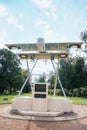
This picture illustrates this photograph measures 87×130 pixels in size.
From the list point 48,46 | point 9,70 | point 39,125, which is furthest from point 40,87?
point 9,70

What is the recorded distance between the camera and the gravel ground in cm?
941

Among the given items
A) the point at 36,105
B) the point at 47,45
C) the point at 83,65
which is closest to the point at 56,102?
the point at 36,105

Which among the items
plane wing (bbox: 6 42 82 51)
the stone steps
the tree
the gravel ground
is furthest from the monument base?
the tree

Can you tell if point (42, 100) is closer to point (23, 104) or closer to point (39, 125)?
point (23, 104)

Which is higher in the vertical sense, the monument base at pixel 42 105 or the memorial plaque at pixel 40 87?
the memorial plaque at pixel 40 87

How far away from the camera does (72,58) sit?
43469 millimetres

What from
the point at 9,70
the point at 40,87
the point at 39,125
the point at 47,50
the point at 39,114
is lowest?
the point at 9,70

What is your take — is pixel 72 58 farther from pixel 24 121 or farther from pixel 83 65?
pixel 24 121

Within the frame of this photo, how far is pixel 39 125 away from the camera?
9.84 meters

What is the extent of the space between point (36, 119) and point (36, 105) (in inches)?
84.6

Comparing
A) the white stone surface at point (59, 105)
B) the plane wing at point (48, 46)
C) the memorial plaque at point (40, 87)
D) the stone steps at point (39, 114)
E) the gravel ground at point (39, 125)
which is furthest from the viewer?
the plane wing at point (48, 46)

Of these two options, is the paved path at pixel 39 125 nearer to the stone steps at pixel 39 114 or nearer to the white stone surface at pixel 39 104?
the stone steps at pixel 39 114

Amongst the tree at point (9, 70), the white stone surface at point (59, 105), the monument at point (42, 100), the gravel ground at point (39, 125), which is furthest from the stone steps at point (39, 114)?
the tree at point (9, 70)

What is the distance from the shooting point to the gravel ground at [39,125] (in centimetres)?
941
